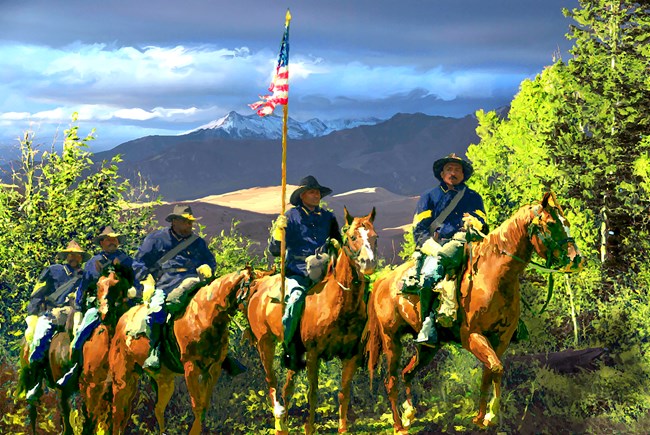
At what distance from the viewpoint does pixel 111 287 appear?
1258 cm

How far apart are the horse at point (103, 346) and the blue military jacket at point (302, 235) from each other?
2369 mm

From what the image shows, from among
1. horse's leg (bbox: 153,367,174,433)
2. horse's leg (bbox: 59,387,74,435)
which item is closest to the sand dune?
horse's leg (bbox: 59,387,74,435)

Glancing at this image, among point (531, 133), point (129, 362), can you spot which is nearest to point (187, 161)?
point (531, 133)

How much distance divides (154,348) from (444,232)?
188 inches

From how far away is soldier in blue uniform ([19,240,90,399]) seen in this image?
45.3 ft

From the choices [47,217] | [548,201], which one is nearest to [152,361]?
[548,201]

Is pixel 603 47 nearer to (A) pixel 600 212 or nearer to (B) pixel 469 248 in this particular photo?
(A) pixel 600 212

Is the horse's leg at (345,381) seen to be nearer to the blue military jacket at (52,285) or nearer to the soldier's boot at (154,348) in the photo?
the soldier's boot at (154,348)

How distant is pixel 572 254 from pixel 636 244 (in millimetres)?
10195

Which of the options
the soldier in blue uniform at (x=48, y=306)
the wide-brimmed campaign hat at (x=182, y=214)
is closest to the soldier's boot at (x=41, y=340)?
the soldier in blue uniform at (x=48, y=306)

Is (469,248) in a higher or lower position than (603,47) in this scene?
lower

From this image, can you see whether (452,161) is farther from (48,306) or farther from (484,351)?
(48,306)

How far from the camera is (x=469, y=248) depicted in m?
13.0

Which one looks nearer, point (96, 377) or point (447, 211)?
point (96, 377)
